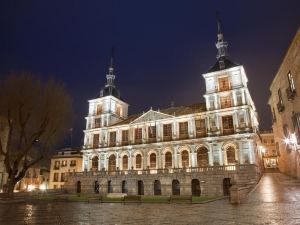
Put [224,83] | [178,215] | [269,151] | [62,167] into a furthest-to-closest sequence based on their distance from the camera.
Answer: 1. [269,151]
2. [62,167]
3. [224,83]
4. [178,215]

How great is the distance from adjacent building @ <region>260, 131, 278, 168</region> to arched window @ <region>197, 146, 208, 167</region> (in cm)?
3672

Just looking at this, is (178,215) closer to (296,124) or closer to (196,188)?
(296,124)

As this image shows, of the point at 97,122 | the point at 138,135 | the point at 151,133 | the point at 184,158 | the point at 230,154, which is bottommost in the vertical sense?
the point at 184,158

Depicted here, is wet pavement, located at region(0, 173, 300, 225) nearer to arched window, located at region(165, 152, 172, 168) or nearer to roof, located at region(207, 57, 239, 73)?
arched window, located at region(165, 152, 172, 168)

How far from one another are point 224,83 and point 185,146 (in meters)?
14.2

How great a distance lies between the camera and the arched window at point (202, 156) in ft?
144

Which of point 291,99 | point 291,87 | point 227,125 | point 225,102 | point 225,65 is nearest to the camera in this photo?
point 291,87

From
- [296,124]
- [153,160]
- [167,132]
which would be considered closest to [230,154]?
[167,132]

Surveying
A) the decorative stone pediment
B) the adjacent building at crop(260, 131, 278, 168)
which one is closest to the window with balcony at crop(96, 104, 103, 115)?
the decorative stone pediment

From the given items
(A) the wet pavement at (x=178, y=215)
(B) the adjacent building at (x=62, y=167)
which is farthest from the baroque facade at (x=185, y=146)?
(A) the wet pavement at (x=178, y=215)

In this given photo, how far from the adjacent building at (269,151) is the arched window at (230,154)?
36.2 metres

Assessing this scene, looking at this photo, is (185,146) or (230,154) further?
(185,146)

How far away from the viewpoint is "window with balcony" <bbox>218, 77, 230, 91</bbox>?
4624cm

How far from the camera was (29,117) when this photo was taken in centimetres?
2769
